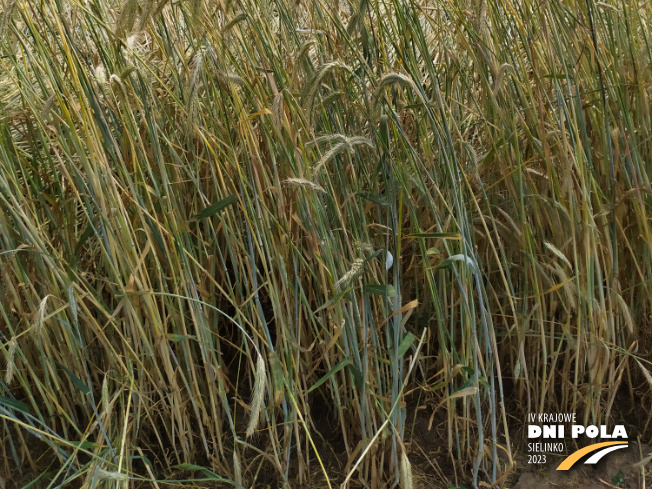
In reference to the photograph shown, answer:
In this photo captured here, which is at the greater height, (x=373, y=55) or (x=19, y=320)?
(x=373, y=55)

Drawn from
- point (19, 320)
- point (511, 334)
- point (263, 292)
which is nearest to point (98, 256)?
point (19, 320)

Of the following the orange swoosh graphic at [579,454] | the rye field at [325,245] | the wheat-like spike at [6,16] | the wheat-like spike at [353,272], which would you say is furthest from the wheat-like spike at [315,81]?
the orange swoosh graphic at [579,454]

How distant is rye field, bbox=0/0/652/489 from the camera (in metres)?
0.98

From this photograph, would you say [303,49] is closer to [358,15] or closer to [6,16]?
[358,15]

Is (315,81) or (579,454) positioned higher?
(315,81)

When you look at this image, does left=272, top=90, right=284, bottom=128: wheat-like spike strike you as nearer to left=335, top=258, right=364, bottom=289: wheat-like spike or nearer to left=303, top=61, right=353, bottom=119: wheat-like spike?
left=303, top=61, right=353, bottom=119: wheat-like spike

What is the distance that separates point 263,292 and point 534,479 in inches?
25.2

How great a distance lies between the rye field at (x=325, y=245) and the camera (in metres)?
0.98

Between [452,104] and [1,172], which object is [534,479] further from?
[1,172]

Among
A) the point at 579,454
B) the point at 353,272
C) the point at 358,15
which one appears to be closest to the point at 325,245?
the point at 353,272

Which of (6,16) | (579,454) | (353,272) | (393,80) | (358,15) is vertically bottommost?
(579,454)

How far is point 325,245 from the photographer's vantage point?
1.00 metres

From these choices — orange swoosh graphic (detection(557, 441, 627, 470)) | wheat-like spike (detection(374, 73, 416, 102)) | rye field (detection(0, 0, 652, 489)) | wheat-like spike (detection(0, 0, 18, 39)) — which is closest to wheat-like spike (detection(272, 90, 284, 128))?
rye field (detection(0, 0, 652, 489))

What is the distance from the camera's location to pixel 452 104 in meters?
1.26
